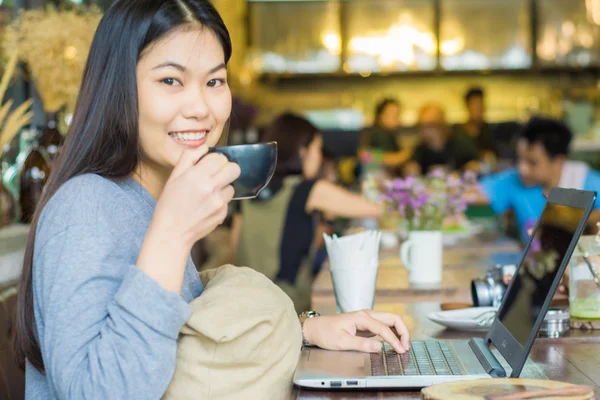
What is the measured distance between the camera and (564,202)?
140 centimetres

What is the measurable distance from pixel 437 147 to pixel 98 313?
778cm

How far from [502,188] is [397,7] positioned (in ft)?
19.0

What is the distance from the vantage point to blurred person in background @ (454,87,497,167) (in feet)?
29.1

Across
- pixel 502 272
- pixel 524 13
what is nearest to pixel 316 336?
pixel 502 272

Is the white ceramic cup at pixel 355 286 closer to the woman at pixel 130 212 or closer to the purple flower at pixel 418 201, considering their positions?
the woman at pixel 130 212

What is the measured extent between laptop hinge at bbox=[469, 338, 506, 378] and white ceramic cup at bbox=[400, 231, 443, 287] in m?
0.92

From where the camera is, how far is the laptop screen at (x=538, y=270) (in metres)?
1.28

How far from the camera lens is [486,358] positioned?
135cm

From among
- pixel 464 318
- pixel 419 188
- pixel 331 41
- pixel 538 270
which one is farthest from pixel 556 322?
pixel 331 41

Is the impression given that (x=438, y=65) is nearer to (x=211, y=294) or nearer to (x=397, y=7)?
(x=397, y=7)

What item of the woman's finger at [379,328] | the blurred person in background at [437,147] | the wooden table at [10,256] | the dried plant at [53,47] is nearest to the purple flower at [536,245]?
the woman's finger at [379,328]

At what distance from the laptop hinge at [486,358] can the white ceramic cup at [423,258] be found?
3.01 feet

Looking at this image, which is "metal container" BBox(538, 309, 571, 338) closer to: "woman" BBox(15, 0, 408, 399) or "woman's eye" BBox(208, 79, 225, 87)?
"woman" BBox(15, 0, 408, 399)

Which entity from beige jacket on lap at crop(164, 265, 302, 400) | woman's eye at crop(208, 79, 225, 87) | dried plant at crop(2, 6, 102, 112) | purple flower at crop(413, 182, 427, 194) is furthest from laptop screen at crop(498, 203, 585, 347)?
dried plant at crop(2, 6, 102, 112)
